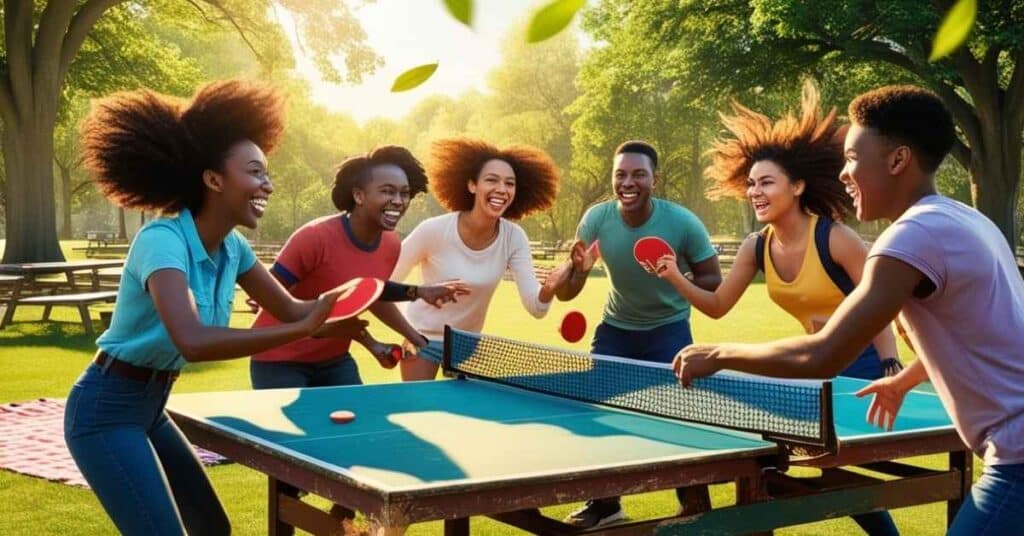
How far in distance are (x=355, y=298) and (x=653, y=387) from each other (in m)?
1.51

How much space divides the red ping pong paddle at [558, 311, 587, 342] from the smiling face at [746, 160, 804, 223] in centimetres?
122

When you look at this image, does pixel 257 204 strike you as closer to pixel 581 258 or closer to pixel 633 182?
pixel 581 258

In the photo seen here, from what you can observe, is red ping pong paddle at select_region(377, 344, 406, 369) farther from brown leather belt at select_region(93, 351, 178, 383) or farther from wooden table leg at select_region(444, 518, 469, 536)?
brown leather belt at select_region(93, 351, 178, 383)

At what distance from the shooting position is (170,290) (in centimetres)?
393

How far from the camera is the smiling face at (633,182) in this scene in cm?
779

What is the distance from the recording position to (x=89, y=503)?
7109 millimetres

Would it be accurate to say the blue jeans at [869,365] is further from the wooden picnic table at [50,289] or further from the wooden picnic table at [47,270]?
the wooden picnic table at [47,270]

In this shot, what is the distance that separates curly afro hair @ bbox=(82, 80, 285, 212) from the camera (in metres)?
4.60

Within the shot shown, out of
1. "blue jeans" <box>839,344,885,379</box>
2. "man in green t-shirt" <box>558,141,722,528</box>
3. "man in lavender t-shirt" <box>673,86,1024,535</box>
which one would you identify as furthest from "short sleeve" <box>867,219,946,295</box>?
"man in green t-shirt" <box>558,141,722,528</box>

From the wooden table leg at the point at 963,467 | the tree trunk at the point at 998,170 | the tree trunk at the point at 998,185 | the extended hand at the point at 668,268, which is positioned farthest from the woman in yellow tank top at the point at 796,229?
the tree trunk at the point at 998,185

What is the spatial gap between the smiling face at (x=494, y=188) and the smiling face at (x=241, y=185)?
3.15 metres

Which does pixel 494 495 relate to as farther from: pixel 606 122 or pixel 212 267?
pixel 606 122

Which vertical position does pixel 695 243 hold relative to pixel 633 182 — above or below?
below

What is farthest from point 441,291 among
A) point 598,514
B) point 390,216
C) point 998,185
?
point 998,185
